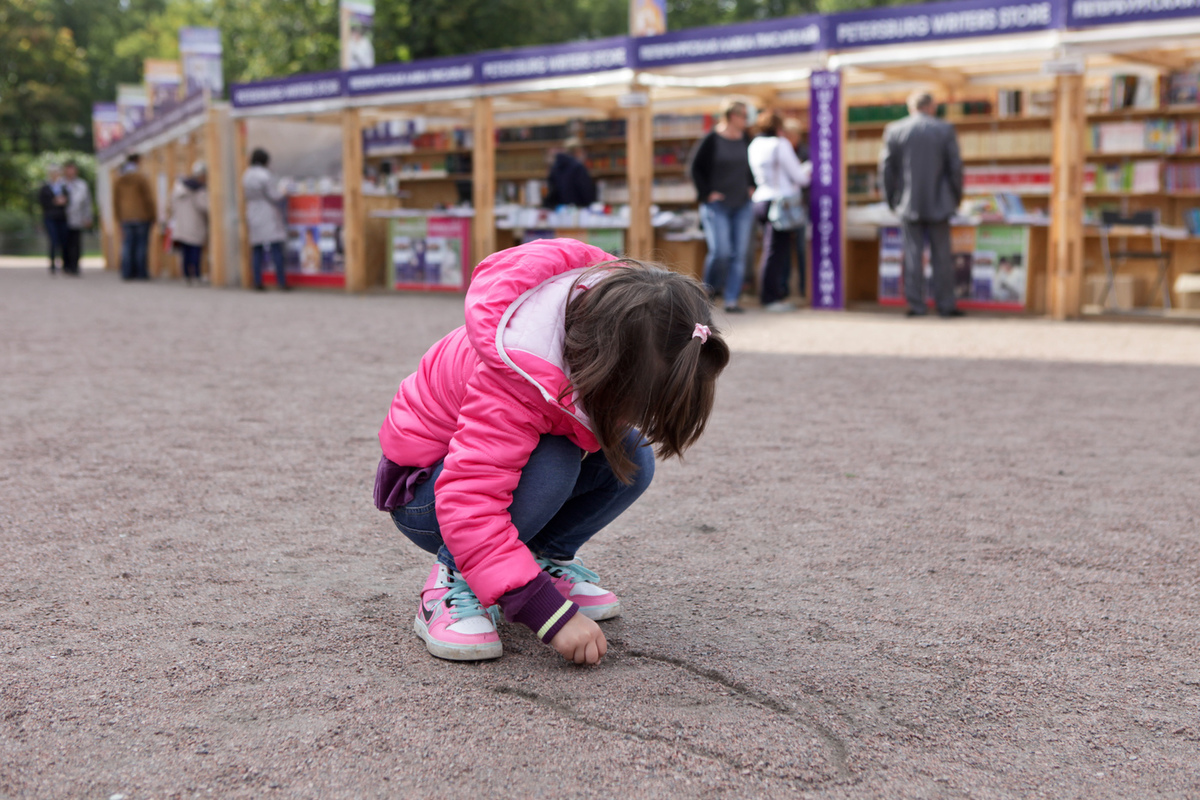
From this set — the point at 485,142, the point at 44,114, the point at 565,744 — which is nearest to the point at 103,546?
the point at 565,744

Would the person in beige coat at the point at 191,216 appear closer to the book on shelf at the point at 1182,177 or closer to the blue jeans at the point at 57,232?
the blue jeans at the point at 57,232

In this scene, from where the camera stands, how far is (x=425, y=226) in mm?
15453

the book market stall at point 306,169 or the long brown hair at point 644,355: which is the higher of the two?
the book market stall at point 306,169

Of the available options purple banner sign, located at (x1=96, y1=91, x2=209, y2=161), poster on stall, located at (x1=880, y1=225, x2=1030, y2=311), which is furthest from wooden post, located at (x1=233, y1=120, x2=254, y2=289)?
poster on stall, located at (x1=880, y1=225, x2=1030, y2=311)

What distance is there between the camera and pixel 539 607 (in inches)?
91.2

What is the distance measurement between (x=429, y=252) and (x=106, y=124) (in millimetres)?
17208

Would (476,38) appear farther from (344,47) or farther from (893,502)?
(893,502)

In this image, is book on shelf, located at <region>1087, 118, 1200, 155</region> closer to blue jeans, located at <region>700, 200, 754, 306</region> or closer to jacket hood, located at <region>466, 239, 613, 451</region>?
blue jeans, located at <region>700, 200, 754, 306</region>

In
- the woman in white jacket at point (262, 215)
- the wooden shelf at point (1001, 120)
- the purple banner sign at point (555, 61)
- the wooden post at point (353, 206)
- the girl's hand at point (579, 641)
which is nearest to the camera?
the girl's hand at point (579, 641)

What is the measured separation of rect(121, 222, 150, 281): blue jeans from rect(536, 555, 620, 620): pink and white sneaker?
62.7ft

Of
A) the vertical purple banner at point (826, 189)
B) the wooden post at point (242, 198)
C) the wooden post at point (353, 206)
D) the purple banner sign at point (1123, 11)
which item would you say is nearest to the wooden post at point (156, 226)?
the wooden post at point (242, 198)

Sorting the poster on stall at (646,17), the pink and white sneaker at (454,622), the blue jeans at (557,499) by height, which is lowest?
the pink and white sneaker at (454,622)

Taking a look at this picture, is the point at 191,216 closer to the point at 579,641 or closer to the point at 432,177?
the point at 432,177

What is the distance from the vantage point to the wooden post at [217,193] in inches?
696
